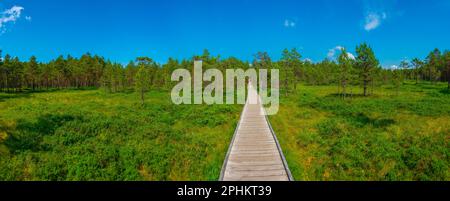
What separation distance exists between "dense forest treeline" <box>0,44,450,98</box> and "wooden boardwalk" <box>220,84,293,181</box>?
28.5 m

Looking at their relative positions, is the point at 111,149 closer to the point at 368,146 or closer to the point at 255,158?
the point at 255,158

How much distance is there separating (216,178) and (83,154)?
8.22 metres

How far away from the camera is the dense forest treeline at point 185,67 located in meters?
47.1

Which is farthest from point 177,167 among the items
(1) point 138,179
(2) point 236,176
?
(2) point 236,176

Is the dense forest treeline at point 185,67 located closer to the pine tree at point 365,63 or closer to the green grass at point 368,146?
the pine tree at point 365,63

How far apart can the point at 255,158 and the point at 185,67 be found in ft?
184

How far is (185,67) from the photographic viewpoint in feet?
218

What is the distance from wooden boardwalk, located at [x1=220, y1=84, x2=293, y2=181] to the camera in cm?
1098

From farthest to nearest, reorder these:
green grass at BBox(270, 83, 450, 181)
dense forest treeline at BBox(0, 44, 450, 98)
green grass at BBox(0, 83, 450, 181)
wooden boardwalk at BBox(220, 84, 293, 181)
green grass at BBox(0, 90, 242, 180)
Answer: dense forest treeline at BBox(0, 44, 450, 98)
green grass at BBox(270, 83, 450, 181)
green grass at BBox(0, 83, 450, 181)
green grass at BBox(0, 90, 242, 180)
wooden boardwalk at BBox(220, 84, 293, 181)

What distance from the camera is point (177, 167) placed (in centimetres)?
A: 1262

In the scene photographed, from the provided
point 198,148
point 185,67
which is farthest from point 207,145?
point 185,67

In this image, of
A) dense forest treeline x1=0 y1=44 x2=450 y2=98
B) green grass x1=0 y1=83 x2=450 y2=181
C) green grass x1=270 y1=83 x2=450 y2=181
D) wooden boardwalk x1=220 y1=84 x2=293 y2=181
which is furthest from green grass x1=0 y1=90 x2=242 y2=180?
dense forest treeline x1=0 y1=44 x2=450 y2=98

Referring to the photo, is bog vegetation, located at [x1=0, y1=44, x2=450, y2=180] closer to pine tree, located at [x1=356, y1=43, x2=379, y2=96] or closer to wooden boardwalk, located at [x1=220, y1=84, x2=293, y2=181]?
wooden boardwalk, located at [x1=220, y1=84, x2=293, y2=181]
